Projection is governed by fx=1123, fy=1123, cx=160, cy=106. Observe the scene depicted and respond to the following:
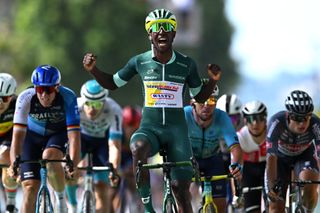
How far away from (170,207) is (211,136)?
302 cm

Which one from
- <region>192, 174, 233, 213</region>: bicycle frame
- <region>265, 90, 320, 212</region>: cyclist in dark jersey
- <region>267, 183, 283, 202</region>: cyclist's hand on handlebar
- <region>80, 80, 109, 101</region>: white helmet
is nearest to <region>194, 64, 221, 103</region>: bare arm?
<region>192, 174, 233, 213</region>: bicycle frame

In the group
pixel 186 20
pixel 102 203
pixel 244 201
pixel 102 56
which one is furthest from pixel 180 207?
pixel 186 20

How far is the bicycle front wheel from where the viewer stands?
14.2 metres

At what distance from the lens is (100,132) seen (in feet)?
61.0

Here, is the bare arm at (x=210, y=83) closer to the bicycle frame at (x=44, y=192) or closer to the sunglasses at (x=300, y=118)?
the sunglasses at (x=300, y=118)

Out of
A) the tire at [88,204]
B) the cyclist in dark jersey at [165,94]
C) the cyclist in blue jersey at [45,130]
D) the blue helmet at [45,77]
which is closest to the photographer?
the cyclist in dark jersey at [165,94]

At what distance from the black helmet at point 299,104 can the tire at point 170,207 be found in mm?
2726

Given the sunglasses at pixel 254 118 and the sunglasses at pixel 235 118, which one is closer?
the sunglasses at pixel 254 118

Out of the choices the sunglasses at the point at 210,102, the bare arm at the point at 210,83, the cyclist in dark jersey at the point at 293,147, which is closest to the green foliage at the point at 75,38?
the cyclist in dark jersey at the point at 293,147

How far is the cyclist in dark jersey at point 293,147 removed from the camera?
582 inches

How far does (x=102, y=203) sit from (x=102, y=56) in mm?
44848

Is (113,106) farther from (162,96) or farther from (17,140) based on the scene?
(162,96)

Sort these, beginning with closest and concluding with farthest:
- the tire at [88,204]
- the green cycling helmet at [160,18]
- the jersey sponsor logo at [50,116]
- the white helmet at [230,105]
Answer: the green cycling helmet at [160,18] < the jersey sponsor logo at [50,116] < the tire at [88,204] < the white helmet at [230,105]

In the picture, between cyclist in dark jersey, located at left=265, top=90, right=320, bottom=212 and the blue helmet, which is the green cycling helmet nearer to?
the blue helmet
